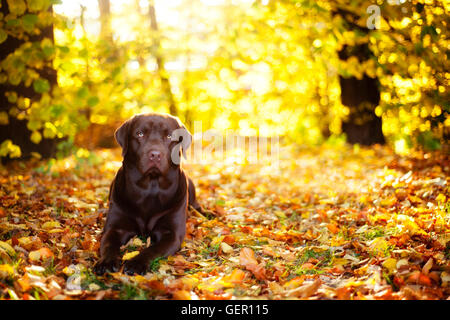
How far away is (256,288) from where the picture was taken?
2.70 meters

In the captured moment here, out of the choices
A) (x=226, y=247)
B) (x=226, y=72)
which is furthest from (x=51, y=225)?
(x=226, y=72)

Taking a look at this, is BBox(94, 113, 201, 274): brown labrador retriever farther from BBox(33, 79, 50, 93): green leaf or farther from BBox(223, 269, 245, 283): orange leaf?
BBox(33, 79, 50, 93): green leaf

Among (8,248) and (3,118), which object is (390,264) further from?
(3,118)

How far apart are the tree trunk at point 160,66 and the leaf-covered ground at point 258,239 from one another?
4.92 meters

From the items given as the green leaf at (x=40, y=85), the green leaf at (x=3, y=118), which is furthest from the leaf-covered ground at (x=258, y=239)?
the green leaf at (x=40, y=85)

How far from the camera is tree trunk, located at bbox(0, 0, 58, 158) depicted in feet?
18.7

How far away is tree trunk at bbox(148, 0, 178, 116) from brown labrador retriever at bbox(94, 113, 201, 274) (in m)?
7.04

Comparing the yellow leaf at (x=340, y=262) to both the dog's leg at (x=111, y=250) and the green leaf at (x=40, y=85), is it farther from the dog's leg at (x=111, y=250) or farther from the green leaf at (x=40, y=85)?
the green leaf at (x=40, y=85)

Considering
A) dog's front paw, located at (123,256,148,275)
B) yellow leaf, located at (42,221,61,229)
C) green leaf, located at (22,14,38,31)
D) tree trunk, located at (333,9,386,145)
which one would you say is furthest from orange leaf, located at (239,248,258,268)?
tree trunk, located at (333,9,386,145)

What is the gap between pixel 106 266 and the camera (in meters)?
2.86

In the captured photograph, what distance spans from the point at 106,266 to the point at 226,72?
912cm

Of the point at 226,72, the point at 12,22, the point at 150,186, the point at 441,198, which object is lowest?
the point at 441,198

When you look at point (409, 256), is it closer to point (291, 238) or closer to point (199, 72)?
point (291, 238)

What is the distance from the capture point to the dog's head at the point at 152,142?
11.5ft
